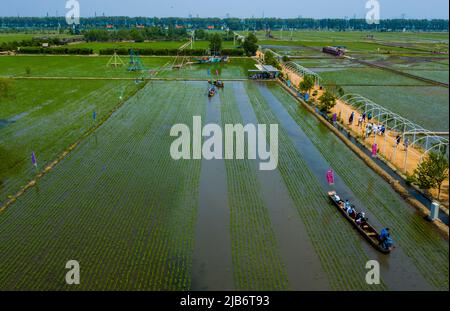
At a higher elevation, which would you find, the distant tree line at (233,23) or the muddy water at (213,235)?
the distant tree line at (233,23)

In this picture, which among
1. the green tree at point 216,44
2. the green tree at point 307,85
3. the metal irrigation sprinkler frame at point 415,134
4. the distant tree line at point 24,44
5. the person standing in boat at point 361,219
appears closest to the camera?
the person standing in boat at point 361,219

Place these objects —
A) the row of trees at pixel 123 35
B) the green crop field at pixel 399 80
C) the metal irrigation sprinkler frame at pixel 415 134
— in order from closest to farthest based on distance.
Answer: the metal irrigation sprinkler frame at pixel 415 134 → the green crop field at pixel 399 80 → the row of trees at pixel 123 35

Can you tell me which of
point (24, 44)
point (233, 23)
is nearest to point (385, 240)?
point (24, 44)

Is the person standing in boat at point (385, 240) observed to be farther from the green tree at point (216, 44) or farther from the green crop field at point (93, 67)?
the green tree at point (216, 44)

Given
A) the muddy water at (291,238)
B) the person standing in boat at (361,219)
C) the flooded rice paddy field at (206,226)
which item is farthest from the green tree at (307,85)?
the person standing in boat at (361,219)

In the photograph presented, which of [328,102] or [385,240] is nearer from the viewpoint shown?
[385,240]

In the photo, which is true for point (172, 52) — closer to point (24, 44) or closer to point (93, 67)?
point (93, 67)

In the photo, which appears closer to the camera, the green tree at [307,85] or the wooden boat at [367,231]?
the wooden boat at [367,231]

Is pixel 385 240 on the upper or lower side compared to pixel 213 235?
upper
